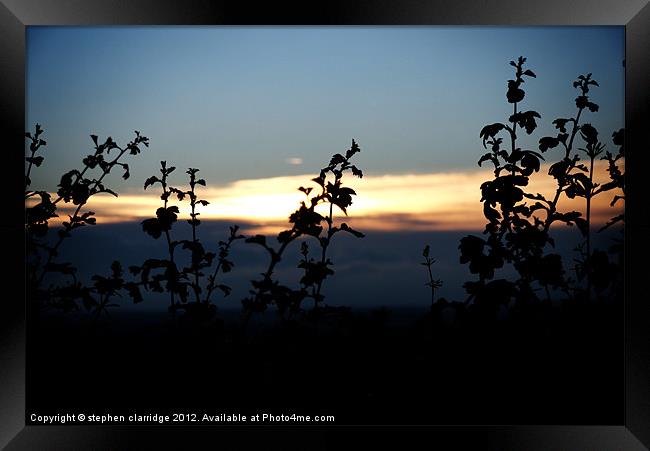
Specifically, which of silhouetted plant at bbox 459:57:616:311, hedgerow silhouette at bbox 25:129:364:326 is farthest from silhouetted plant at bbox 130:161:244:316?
silhouetted plant at bbox 459:57:616:311

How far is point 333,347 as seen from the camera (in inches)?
120

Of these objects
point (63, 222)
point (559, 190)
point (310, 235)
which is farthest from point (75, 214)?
point (559, 190)

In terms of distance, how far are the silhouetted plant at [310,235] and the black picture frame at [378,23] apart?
478 millimetres

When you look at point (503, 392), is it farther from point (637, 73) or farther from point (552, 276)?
point (637, 73)

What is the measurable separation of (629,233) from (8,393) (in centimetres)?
236

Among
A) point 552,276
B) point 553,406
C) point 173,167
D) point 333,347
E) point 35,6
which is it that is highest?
point 35,6

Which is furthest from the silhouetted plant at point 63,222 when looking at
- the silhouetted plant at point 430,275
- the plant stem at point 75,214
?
the silhouetted plant at point 430,275

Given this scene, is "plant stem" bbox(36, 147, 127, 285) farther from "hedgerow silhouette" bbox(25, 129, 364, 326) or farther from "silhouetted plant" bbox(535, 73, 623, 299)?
"silhouetted plant" bbox(535, 73, 623, 299)

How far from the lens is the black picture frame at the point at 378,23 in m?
3.00

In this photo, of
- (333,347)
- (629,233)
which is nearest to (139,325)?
(333,347)

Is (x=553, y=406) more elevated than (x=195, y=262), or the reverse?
(x=195, y=262)

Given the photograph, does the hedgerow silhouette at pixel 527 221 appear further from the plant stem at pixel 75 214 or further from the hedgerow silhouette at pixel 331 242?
the plant stem at pixel 75 214

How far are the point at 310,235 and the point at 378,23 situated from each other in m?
0.83

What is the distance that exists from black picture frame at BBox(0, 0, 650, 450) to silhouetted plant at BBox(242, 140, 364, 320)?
478 millimetres
